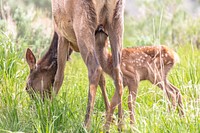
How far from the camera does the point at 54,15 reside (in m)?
8.17

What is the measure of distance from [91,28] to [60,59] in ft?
3.71

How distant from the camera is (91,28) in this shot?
7.52 meters

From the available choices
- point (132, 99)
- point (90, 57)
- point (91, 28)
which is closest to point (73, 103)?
→ point (90, 57)

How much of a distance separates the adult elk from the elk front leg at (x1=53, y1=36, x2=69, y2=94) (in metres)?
0.21

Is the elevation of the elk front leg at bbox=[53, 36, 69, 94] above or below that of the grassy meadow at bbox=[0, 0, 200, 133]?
above

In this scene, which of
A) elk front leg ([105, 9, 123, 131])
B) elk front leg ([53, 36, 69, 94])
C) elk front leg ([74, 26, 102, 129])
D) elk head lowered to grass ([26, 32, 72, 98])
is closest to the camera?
elk front leg ([74, 26, 102, 129])

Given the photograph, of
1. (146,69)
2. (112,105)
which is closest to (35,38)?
(146,69)

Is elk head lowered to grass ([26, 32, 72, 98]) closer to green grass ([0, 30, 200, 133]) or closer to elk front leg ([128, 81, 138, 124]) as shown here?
green grass ([0, 30, 200, 133])

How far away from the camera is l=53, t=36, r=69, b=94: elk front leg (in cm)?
842

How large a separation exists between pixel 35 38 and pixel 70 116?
516 centimetres

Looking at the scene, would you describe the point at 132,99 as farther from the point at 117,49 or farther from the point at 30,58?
the point at 30,58

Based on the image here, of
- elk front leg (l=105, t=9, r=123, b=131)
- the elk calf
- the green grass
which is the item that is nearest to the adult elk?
elk front leg (l=105, t=9, r=123, b=131)

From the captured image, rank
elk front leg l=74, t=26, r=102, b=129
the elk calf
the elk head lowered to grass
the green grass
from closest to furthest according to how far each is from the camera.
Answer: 1. the green grass
2. elk front leg l=74, t=26, r=102, b=129
3. the elk calf
4. the elk head lowered to grass

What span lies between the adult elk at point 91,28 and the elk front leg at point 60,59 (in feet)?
0.70
